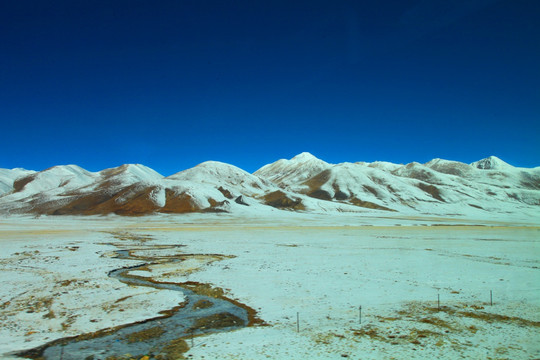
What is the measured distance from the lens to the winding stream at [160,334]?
12102mm

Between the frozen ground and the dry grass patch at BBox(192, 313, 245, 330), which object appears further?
the dry grass patch at BBox(192, 313, 245, 330)

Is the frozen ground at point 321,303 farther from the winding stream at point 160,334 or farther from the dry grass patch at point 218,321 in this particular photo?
the dry grass patch at point 218,321

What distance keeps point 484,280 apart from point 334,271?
31.1ft

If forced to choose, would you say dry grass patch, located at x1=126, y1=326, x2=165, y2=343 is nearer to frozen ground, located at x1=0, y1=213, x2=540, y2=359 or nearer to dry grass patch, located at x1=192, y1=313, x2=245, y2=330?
dry grass patch, located at x1=192, y1=313, x2=245, y2=330

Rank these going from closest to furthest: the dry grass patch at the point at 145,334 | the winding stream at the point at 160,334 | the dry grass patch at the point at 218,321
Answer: the winding stream at the point at 160,334 < the dry grass patch at the point at 145,334 < the dry grass patch at the point at 218,321

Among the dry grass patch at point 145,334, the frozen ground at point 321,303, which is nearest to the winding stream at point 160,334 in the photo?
the dry grass patch at point 145,334

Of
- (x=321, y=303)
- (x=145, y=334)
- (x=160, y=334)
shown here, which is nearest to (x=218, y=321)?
(x=160, y=334)

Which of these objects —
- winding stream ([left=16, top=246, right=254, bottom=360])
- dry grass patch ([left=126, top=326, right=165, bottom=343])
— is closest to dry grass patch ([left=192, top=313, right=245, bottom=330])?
winding stream ([left=16, top=246, right=254, bottom=360])

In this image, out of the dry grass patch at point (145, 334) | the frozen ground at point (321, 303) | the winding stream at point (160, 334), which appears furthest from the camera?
the dry grass patch at point (145, 334)

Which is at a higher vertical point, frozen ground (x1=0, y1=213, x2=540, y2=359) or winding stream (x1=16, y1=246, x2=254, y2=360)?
frozen ground (x1=0, y1=213, x2=540, y2=359)

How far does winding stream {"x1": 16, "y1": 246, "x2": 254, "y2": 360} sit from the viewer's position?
476 inches

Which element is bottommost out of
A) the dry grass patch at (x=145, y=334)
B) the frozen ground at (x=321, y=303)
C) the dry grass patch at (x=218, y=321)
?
the dry grass patch at (x=145, y=334)

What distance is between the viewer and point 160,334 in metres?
14.0

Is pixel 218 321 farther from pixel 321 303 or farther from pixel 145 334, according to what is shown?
pixel 321 303
